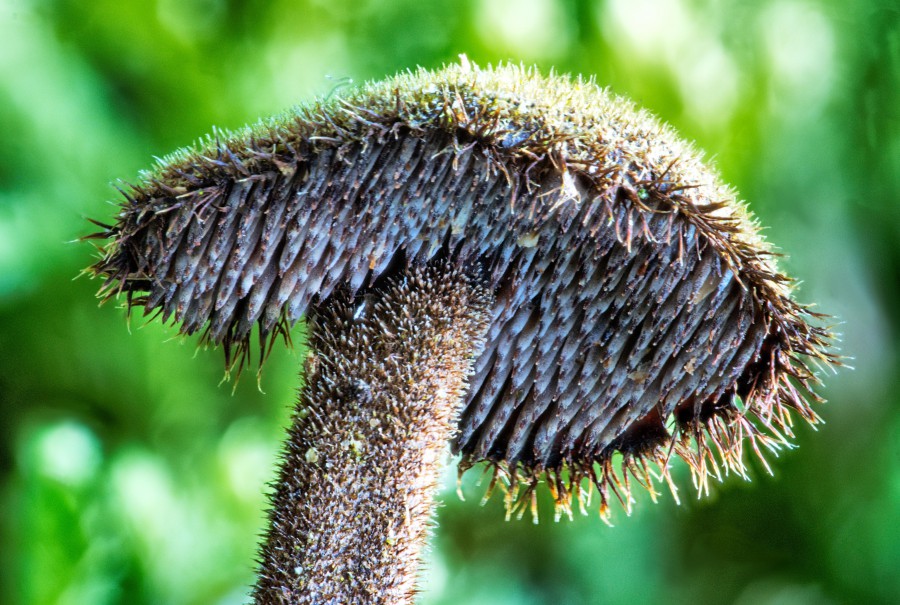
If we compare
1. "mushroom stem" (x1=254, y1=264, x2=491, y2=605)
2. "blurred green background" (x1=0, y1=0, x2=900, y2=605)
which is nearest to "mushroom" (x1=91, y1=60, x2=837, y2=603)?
"mushroom stem" (x1=254, y1=264, x2=491, y2=605)

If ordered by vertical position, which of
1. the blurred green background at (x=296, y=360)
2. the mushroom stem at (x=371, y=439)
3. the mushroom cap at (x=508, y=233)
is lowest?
the mushroom stem at (x=371, y=439)

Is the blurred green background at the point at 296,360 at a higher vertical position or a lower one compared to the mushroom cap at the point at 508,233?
higher

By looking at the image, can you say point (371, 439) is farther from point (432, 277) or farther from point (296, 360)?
point (296, 360)

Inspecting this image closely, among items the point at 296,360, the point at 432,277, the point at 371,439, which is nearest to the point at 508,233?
the point at 432,277

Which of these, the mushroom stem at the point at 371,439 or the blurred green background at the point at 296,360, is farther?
the blurred green background at the point at 296,360

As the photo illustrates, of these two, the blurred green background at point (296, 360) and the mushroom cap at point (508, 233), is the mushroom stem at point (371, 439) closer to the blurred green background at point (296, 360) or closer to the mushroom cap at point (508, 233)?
the mushroom cap at point (508, 233)

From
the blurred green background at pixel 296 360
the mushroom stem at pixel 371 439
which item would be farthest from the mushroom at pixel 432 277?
the blurred green background at pixel 296 360

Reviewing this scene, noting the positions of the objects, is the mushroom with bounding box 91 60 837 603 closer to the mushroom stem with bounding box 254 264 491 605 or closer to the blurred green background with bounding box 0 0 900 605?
the mushroom stem with bounding box 254 264 491 605

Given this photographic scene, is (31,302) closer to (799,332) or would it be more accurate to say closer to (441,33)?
(441,33)
